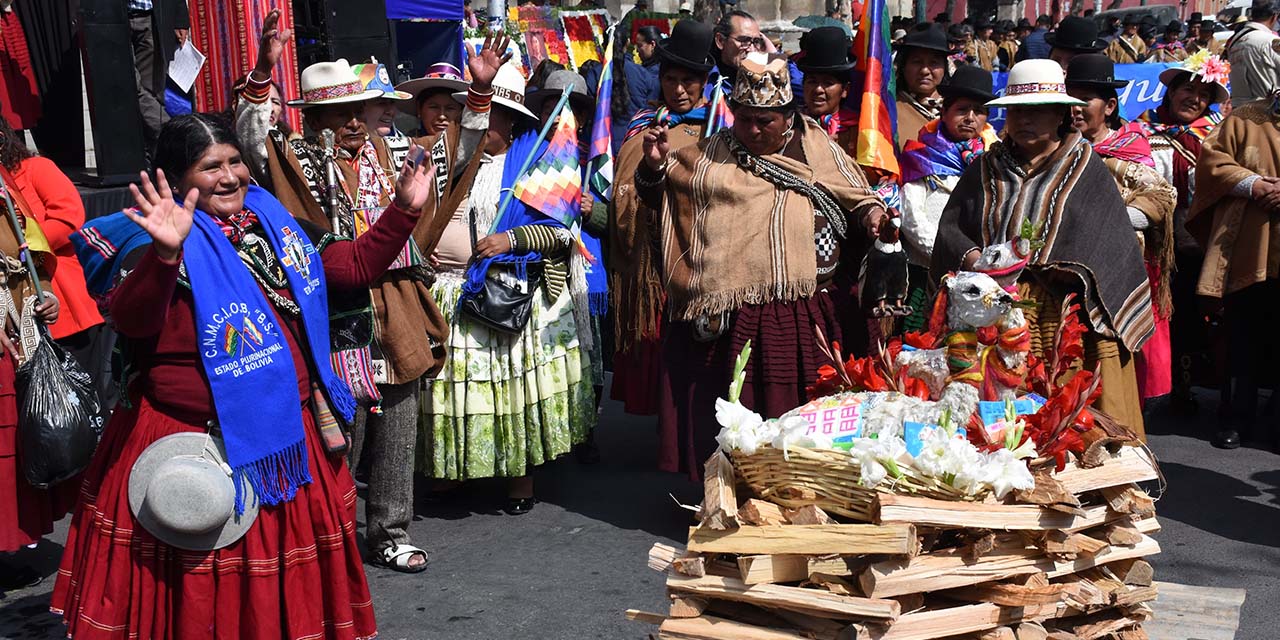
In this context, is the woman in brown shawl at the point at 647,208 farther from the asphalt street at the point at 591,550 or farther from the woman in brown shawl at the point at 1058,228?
the woman in brown shawl at the point at 1058,228

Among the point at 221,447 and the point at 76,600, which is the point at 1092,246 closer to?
the point at 221,447

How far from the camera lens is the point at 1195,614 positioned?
4.09 meters

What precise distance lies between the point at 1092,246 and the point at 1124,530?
1.75 meters

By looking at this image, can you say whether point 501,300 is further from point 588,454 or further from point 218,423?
point 218,423

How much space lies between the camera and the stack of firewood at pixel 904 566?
10.7ft

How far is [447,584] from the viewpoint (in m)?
5.38

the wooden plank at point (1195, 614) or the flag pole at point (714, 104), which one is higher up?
the flag pole at point (714, 104)

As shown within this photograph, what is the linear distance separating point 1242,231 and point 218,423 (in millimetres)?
5752

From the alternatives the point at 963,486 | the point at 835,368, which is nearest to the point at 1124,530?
the point at 963,486

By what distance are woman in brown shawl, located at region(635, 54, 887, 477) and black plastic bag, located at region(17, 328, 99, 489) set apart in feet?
8.23

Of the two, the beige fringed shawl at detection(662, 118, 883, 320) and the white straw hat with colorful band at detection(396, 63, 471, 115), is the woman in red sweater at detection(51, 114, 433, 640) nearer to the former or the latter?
the beige fringed shawl at detection(662, 118, 883, 320)

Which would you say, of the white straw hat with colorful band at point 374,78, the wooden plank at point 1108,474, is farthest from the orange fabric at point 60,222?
the wooden plank at point 1108,474

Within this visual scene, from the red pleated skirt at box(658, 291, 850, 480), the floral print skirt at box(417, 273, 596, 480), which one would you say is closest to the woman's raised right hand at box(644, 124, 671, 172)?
the red pleated skirt at box(658, 291, 850, 480)

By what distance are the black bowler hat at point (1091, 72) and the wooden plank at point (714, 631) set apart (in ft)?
13.5
